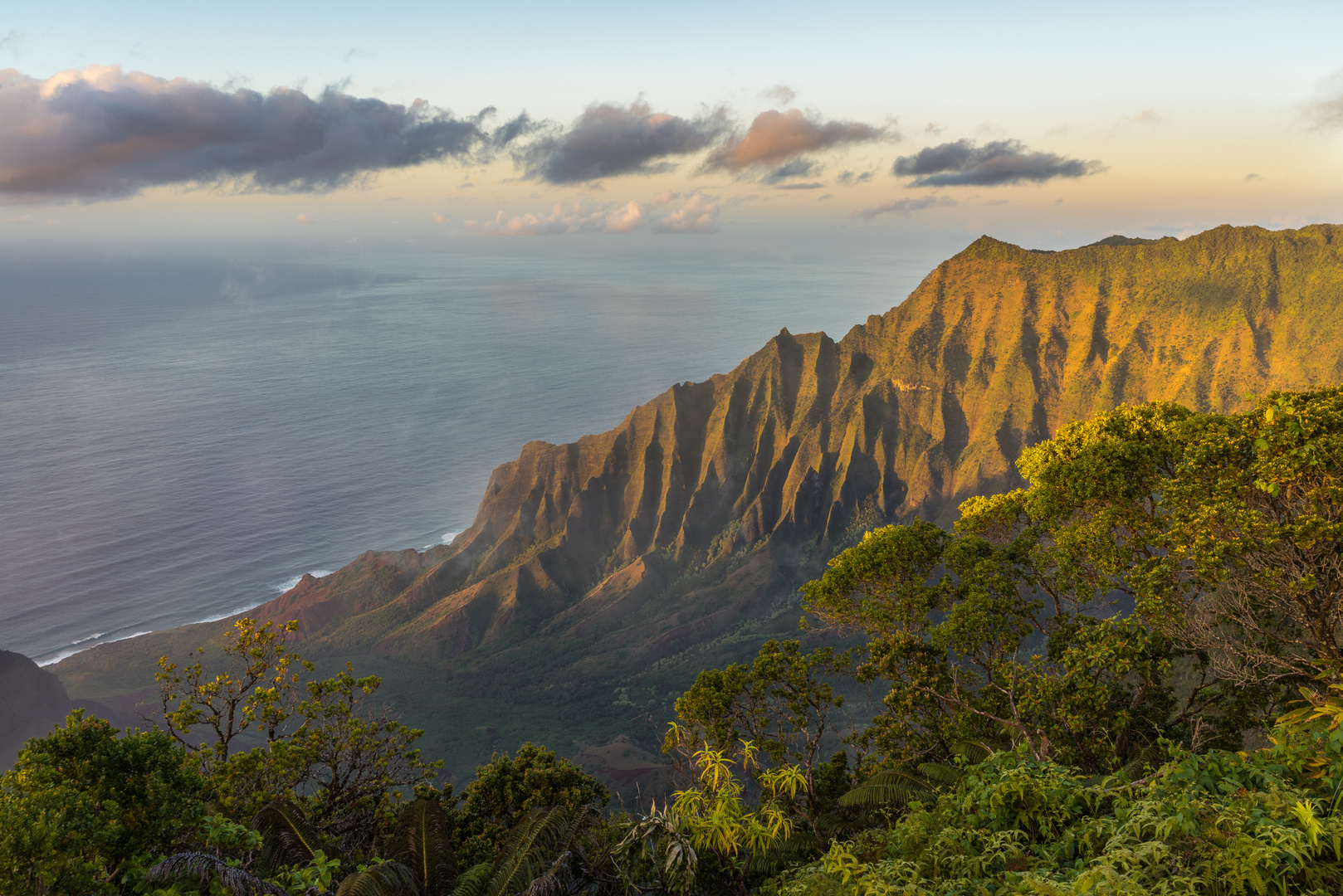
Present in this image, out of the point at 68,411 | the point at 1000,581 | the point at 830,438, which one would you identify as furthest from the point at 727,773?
the point at 68,411

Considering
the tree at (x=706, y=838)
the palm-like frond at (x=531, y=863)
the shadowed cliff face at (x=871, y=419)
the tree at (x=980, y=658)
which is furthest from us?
the shadowed cliff face at (x=871, y=419)

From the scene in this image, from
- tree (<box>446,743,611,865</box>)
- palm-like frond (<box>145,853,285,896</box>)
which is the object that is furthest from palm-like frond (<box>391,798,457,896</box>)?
tree (<box>446,743,611,865</box>)

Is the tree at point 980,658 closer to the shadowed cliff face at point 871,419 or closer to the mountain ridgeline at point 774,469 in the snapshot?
the mountain ridgeline at point 774,469

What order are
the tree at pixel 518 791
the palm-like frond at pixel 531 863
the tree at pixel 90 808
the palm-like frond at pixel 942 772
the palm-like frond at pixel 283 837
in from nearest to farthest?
the tree at pixel 90 808, the palm-like frond at pixel 531 863, the palm-like frond at pixel 283 837, the palm-like frond at pixel 942 772, the tree at pixel 518 791

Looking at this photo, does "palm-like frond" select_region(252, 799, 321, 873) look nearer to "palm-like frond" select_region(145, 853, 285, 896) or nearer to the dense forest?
the dense forest

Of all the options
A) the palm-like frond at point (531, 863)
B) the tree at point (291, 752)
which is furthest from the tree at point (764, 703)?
the tree at point (291, 752)

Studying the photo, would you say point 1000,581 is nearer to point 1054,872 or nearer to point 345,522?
point 1054,872
